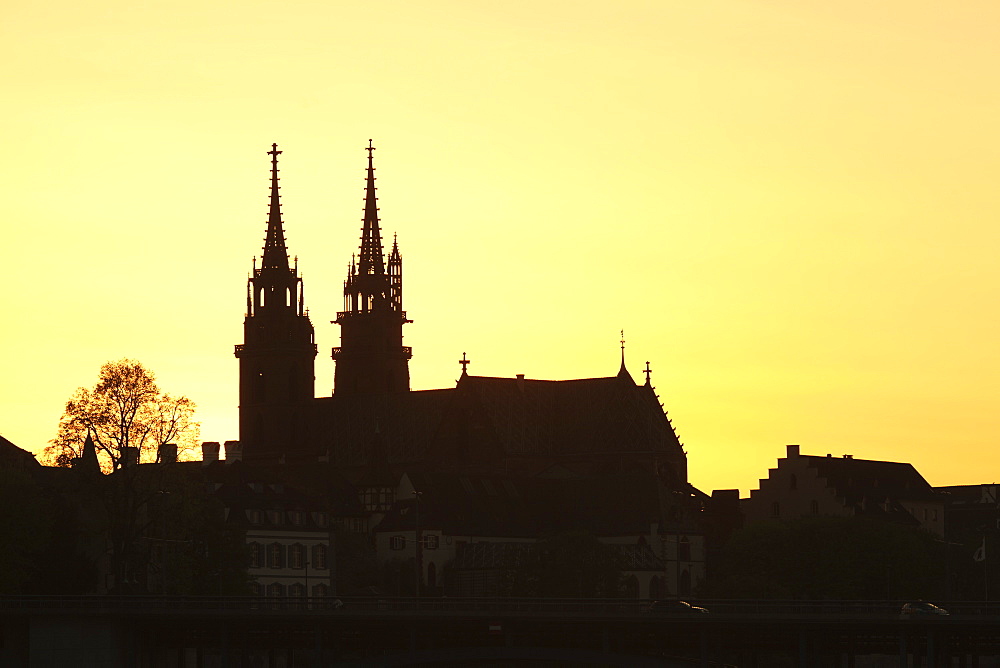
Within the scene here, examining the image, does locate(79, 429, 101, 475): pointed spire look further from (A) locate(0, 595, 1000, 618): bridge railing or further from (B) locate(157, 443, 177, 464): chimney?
(A) locate(0, 595, 1000, 618): bridge railing

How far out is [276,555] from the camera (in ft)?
642

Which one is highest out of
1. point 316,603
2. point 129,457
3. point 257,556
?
point 129,457

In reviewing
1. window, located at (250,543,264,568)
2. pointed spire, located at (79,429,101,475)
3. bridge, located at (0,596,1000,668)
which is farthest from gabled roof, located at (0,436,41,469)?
bridge, located at (0,596,1000,668)

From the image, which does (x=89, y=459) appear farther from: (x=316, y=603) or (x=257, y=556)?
(x=257, y=556)

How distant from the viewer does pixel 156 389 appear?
148375mm

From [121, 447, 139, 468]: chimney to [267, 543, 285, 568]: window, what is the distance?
4647 cm

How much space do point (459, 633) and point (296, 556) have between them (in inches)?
2715

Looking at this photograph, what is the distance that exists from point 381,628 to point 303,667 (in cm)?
2454

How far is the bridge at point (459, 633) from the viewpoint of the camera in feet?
398

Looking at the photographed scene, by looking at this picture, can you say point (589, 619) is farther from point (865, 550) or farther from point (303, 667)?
point (865, 550)

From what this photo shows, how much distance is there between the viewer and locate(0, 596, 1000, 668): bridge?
398 feet

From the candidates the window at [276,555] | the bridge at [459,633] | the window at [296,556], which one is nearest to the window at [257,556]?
the window at [276,555]

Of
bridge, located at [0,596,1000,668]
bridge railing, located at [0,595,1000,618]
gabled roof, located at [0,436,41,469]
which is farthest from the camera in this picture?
gabled roof, located at [0,436,41,469]

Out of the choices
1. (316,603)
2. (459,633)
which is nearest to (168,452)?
(316,603)
